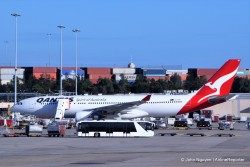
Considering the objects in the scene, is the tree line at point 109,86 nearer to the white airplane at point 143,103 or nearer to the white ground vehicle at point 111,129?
the white airplane at point 143,103

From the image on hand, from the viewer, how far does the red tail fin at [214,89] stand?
292 feet

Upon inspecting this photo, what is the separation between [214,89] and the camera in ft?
295

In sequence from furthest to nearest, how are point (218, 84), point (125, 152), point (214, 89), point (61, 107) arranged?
point (218, 84) → point (214, 89) → point (61, 107) → point (125, 152)

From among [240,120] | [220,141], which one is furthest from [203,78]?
[220,141]

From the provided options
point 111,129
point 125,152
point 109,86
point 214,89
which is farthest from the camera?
point 109,86

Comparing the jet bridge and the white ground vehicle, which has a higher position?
the jet bridge

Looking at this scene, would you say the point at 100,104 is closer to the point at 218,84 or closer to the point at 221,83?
the point at 218,84

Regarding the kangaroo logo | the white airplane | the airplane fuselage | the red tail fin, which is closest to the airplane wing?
the white airplane

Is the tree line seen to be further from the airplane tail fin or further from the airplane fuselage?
the airplane tail fin

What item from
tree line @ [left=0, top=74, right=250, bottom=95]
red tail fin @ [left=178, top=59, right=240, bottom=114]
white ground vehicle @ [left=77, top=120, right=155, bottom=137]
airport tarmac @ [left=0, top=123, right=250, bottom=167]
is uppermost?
tree line @ [left=0, top=74, right=250, bottom=95]

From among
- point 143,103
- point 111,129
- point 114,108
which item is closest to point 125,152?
point 111,129

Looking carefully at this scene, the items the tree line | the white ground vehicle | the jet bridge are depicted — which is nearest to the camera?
the white ground vehicle

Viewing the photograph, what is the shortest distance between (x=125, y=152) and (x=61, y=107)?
142 ft

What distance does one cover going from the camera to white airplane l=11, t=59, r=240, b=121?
8850cm
